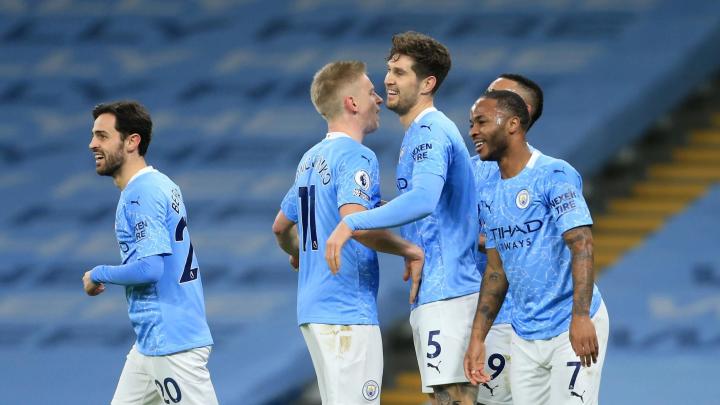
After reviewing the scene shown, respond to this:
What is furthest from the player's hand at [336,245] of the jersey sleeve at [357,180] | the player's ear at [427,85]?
the player's ear at [427,85]

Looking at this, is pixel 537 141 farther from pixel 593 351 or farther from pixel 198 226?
pixel 593 351

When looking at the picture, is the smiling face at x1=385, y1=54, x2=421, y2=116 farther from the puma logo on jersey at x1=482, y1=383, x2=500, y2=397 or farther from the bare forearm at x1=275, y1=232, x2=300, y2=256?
the puma logo on jersey at x1=482, y1=383, x2=500, y2=397

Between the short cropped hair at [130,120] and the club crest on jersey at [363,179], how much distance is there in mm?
1279

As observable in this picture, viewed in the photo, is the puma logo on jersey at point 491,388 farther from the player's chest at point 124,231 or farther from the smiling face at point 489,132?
the player's chest at point 124,231

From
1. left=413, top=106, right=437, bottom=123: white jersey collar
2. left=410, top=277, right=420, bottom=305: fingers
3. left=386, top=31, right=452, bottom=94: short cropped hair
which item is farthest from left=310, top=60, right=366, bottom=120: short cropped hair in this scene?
left=410, top=277, right=420, bottom=305: fingers

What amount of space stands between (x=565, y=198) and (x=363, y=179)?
0.92 metres

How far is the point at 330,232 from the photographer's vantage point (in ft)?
20.1

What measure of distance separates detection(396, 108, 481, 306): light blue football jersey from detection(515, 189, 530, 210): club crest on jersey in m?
0.33

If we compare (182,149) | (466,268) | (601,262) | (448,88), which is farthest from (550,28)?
(466,268)

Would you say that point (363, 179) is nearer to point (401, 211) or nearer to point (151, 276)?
point (401, 211)

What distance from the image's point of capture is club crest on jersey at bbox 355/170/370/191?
6023 millimetres

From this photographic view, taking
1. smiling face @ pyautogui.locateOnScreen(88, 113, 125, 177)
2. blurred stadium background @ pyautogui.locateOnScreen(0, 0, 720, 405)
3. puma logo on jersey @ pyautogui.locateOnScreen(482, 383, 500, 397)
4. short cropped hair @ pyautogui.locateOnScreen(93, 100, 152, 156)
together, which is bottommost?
puma logo on jersey @ pyautogui.locateOnScreen(482, 383, 500, 397)

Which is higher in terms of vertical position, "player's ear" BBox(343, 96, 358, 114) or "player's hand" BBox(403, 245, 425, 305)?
"player's ear" BBox(343, 96, 358, 114)

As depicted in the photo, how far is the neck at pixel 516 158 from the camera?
5.98 meters
